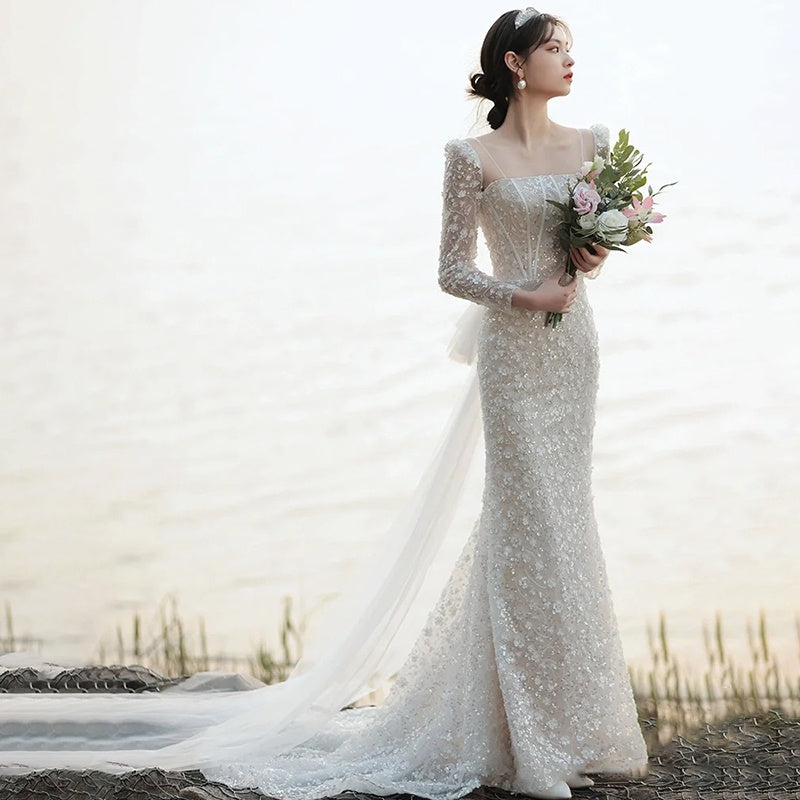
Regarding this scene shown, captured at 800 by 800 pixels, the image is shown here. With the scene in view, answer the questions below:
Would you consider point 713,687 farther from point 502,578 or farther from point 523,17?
point 523,17

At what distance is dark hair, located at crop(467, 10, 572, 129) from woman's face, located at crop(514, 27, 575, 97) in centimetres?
1

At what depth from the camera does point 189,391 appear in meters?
5.95

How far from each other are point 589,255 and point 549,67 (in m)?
0.48

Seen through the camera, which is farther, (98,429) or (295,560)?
(98,429)

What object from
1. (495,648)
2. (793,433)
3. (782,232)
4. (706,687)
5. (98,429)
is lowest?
(706,687)

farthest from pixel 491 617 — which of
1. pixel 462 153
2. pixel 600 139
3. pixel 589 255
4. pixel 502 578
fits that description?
pixel 600 139

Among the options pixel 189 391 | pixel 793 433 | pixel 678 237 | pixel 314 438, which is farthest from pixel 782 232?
pixel 189 391

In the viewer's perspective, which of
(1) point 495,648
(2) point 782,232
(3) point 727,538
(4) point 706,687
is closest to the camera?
(1) point 495,648

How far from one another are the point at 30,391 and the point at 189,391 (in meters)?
0.74

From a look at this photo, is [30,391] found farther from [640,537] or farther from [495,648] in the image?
[495,648]

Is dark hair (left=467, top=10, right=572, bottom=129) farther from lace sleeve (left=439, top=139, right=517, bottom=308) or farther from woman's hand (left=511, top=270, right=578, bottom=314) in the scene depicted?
woman's hand (left=511, top=270, right=578, bottom=314)

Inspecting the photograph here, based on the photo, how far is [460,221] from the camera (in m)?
3.14

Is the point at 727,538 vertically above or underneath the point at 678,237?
underneath

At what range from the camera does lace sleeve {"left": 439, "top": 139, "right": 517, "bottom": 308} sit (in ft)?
Answer: 10.2
